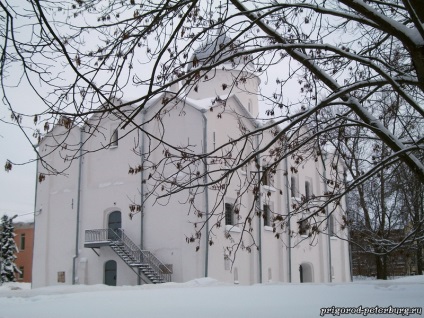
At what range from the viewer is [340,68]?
937cm

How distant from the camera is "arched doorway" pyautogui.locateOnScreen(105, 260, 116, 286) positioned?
25.7 m

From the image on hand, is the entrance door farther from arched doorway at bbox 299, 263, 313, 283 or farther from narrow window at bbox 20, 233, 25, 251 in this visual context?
narrow window at bbox 20, 233, 25, 251

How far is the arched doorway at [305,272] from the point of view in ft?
104

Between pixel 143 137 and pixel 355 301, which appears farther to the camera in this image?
pixel 143 137

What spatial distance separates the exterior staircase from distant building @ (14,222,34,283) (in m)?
22.0

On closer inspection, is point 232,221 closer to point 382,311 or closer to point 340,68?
point 340,68

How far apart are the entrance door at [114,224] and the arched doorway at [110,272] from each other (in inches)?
47.5

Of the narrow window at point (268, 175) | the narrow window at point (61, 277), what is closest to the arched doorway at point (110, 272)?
the narrow window at point (61, 277)

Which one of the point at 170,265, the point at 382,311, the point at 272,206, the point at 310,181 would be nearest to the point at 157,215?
the point at 170,265

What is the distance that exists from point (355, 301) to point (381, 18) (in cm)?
420

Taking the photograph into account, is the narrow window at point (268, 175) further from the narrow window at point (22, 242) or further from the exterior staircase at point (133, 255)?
the narrow window at point (22, 242)

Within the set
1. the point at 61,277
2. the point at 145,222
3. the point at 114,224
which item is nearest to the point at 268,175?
the point at 145,222

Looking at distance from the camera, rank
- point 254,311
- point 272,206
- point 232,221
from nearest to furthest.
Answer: point 254,311, point 232,221, point 272,206

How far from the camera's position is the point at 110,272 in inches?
1020
